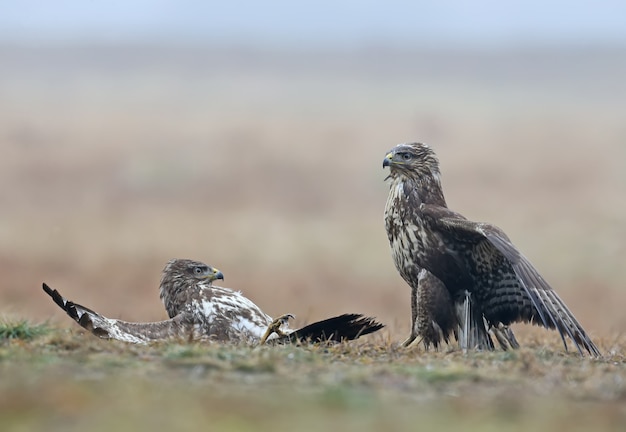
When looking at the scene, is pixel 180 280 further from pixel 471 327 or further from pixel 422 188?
pixel 471 327

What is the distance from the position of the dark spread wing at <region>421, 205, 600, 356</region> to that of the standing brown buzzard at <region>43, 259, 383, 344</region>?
1018mm

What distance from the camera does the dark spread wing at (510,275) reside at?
969 cm

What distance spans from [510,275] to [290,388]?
3410 mm

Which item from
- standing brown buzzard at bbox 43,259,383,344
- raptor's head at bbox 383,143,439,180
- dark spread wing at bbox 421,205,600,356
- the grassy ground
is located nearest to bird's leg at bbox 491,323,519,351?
dark spread wing at bbox 421,205,600,356

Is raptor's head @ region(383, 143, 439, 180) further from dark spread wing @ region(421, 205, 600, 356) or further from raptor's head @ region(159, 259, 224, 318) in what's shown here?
raptor's head @ region(159, 259, 224, 318)

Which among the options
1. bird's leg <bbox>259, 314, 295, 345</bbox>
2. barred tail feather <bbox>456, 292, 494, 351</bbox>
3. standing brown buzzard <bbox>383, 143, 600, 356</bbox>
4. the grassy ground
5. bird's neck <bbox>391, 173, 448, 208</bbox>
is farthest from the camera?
bird's neck <bbox>391, 173, 448, 208</bbox>

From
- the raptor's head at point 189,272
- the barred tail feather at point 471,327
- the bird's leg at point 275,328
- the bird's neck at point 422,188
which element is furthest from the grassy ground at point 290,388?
the raptor's head at point 189,272

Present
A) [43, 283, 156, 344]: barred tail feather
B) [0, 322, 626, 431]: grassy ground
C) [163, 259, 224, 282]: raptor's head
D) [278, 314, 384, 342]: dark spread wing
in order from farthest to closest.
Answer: [163, 259, 224, 282]: raptor's head → [43, 283, 156, 344]: barred tail feather → [278, 314, 384, 342]: dark spread wing → [0, 322, 626, 431]: grassy ground

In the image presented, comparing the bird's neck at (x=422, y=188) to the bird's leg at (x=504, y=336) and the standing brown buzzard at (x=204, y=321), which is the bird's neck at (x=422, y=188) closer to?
the bird's leg at (x=504, y=336)

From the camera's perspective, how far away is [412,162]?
430 inches

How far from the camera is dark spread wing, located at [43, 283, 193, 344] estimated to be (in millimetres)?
9969

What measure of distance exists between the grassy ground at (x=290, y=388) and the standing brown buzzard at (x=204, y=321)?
1.55 feet

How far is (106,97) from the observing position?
5844cm

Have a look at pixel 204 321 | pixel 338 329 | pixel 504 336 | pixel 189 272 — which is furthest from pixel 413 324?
pixel 189 272
